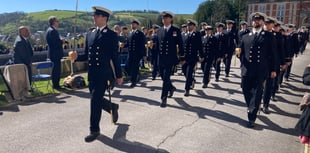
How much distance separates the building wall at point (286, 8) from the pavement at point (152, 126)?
8898 centimetres

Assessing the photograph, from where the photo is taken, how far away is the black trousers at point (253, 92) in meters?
6.00

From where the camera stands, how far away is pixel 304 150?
491cm

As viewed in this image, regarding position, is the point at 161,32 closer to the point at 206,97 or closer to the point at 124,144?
the point at 206,97

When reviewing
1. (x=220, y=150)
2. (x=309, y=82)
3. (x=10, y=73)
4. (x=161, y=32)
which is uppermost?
(x=161, y=32)

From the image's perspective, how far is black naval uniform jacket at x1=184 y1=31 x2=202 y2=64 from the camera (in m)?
8.54

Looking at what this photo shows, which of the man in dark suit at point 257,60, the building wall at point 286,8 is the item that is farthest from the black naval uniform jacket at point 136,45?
the building wall at point 286,8

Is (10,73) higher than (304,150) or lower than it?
higher

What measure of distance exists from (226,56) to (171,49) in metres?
5.16

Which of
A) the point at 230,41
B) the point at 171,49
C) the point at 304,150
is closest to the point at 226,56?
the point at 230,41

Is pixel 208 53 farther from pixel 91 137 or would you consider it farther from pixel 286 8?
pixel 286 8

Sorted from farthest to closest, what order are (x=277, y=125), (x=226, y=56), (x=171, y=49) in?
(x=226, y=56) → (x=171, y=49) → (x=277, y=125)

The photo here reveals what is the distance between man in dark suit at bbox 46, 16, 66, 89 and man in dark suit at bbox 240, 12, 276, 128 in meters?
5.54

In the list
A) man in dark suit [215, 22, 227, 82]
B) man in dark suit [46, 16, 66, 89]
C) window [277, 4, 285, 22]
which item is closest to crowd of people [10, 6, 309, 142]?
man in dark suit [46, 16, 66, 89]

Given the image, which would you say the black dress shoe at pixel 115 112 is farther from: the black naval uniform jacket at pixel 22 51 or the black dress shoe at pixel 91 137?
the black naval uniform jacket at pixel 22 51
